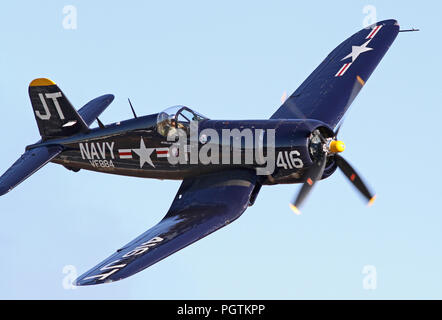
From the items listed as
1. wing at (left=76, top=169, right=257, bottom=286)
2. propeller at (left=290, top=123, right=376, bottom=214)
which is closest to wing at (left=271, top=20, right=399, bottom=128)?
propeller at (left=290, top=123, right=376, bottom=214)

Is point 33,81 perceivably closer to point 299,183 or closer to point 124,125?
point 124,125

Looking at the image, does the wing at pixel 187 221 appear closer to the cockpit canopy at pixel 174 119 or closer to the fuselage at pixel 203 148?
the fuselage at pixel 203 148

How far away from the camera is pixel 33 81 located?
25453 millimetres

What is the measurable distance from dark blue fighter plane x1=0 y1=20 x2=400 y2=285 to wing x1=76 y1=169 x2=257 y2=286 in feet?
0.08

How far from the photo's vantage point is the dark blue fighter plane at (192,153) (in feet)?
70.9

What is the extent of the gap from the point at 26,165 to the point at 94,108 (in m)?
3.57

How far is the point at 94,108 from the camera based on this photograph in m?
27.4

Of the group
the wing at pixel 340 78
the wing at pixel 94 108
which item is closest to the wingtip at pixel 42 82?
the wing at pixel 94 108

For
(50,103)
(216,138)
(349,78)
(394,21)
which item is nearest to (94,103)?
(50,103)

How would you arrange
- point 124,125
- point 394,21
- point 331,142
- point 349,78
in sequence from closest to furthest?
point 331,142 → point 124,125 → point 349,78 → point 394,21

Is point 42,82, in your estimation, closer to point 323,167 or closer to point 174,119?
point 174,119

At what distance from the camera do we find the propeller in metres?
22.3

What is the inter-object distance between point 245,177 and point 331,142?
2.40 metres

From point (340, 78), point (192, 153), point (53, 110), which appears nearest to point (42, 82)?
point (53, 110)
